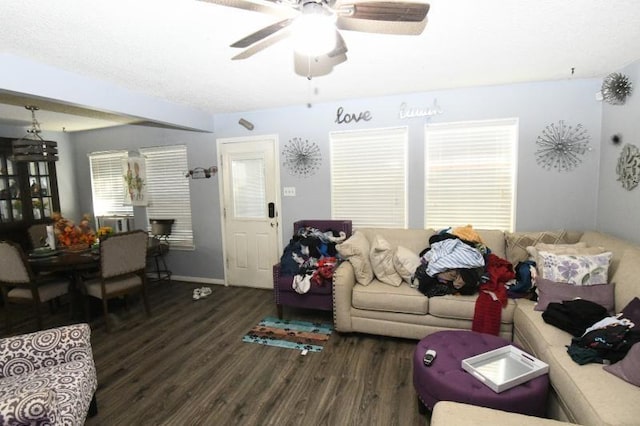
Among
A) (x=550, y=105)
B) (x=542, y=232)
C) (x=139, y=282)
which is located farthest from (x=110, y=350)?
(x=550, y=105)

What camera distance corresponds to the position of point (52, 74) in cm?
246

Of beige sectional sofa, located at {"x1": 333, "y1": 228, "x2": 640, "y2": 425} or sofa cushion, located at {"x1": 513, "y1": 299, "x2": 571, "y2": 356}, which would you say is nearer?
beige sectional sofa, located at {"x1": 333, "y1": 228, "x2": 640, "y2": 425}

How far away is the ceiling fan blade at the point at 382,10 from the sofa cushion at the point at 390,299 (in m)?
2.11

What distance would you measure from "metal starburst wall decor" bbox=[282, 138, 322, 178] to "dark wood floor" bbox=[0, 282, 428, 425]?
176cm

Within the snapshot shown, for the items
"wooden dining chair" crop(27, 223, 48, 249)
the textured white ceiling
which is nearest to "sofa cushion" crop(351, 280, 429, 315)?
the textured white ceiling

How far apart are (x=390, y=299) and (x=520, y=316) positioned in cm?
99

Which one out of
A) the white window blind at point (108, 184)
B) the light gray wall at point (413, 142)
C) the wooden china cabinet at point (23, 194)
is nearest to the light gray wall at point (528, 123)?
the light gray wall at point (413, 142)

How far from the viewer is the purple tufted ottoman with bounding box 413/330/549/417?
159 centimetres

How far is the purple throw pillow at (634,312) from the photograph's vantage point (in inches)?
70.5

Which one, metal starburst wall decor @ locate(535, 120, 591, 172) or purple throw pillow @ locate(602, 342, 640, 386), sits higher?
metal starburst wall decor @ locate(535, 120, 591, 172)

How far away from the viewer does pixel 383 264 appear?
300 centimetres

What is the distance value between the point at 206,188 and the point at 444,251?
3.30 m

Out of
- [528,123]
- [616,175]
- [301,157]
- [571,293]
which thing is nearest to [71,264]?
[301,157]

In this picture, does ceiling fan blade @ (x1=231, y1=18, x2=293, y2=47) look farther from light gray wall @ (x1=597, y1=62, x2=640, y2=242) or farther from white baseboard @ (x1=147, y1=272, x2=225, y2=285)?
white baseboard @ (x1=147, y1=272, x2=225, y2=285)
